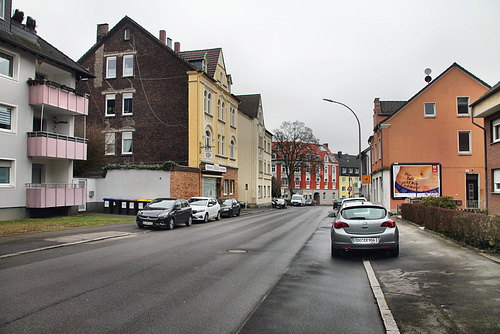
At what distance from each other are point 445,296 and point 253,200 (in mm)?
45960

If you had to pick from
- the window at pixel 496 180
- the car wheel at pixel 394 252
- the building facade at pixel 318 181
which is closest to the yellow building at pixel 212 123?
the window at pixel 496 180

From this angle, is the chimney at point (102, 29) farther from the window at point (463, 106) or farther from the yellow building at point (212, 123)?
the window at point (463, 106)

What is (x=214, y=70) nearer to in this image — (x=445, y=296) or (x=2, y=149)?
(x=2, y=149)

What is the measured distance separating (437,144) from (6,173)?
2961cm

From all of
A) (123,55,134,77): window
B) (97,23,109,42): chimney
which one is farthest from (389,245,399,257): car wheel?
(97,23,109,42): chimney

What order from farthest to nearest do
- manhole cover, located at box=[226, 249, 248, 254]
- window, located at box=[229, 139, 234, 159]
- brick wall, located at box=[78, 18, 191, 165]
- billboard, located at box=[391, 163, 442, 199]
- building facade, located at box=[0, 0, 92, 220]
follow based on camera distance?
window, located at box=[229, 139, 234, 159] < brick wall, located at box=[78, 18, 191, 165] < billboard, located at box=[391, 163, 442, 199] < building facade, located at box=[0, 0, 92, 220] < manhole cover, located at box=[226, 249, 248, 254]

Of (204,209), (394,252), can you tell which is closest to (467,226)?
(394,252)

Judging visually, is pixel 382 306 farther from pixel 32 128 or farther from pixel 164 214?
pixel 32 128

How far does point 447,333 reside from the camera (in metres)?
4.71

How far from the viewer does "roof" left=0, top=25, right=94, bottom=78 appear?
20.2 m

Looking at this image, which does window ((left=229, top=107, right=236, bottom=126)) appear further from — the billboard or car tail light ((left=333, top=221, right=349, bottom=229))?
car tail light ((left=333, top=221, right=349, bottom=229))

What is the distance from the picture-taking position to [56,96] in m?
22.5

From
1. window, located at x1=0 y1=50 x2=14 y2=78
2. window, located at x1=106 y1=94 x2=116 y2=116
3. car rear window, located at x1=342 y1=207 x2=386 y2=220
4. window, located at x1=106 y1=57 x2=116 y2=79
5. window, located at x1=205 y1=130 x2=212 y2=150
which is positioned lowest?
car rear window, located at x1=342 y1=207 x2=386 y2=220

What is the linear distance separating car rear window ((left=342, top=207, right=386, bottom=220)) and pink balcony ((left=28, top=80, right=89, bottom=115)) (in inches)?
705
